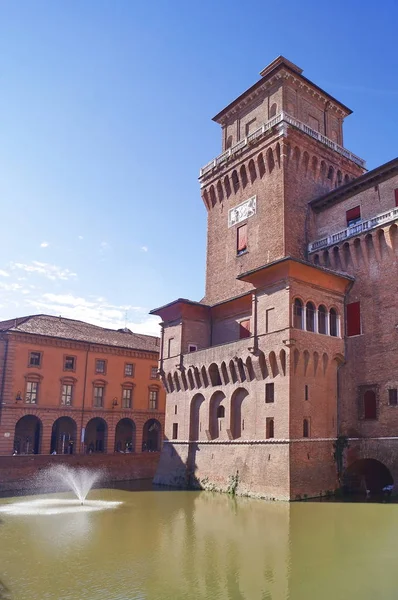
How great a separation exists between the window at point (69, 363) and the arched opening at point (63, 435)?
4.81 m

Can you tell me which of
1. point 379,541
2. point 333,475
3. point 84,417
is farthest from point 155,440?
point 379,541

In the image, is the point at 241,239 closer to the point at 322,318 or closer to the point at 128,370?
the point at 322,318

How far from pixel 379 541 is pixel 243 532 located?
520 cm

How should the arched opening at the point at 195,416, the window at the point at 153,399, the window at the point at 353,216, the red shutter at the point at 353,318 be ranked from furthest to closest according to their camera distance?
1. the window at the point at 153,399
2. the arched opening at the point at 195,416
3. the window at the point at 353,216
4. the red shutter at the point at 353,318

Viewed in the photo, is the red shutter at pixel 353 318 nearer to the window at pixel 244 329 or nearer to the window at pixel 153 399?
the window at pixel 244 329

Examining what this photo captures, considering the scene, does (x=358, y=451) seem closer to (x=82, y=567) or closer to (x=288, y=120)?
(x=82, y=567)

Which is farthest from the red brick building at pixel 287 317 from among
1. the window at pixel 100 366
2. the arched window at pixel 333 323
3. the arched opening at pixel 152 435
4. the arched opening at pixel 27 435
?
the arched opening at pixel 27 435

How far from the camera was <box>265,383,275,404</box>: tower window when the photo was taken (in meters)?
31.0

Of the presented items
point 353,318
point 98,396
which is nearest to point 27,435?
point 98,396

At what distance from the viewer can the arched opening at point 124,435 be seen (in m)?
51.2

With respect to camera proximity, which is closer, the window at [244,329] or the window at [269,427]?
the window at [269,427]

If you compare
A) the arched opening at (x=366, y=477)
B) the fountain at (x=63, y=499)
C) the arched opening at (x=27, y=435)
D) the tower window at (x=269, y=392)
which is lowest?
the fountain at (x=63, y=499)

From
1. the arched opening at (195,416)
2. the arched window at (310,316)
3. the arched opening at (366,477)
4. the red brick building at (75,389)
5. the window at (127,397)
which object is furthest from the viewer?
the window at (127,397)

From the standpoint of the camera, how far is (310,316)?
103 feet
